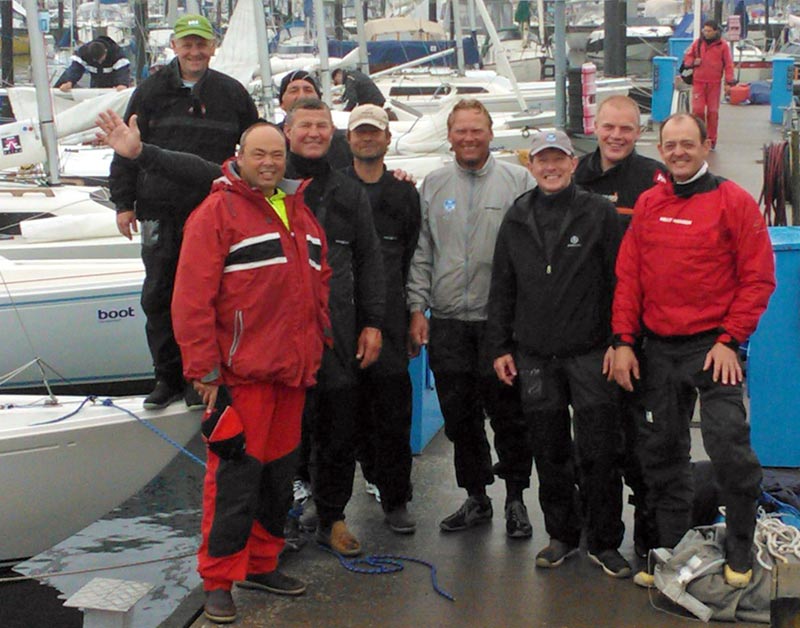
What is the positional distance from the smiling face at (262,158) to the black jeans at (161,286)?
0.94 meters

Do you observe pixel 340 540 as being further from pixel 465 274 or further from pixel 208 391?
pixel 465 274

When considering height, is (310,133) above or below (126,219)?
above

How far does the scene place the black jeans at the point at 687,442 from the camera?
14.8 feet

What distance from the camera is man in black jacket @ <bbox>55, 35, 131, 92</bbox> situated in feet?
58.0

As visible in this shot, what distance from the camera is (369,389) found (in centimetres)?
551

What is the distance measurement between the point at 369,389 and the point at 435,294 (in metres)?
0.54

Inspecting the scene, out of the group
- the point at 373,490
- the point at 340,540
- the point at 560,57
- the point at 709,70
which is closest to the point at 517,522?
the point at 340,540

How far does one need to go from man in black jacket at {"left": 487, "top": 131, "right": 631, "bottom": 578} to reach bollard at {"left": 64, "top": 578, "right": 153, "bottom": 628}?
67.6 inches

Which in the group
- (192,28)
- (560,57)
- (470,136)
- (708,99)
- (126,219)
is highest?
(192,28)

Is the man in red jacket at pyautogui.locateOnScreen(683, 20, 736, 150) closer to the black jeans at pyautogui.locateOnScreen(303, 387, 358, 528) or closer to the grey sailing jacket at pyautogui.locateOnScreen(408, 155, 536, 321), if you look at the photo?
the grey sailing jacket at pyautogui.locateOnScreen(408, 155, 536, 321)

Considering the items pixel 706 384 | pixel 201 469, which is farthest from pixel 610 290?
pixel 201 469

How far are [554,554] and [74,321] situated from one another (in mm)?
5182

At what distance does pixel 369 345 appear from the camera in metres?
5.22

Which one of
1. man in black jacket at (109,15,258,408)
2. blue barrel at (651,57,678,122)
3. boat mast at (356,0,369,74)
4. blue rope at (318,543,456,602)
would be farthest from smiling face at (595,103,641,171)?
blue barrel at (651,57,678,122)
